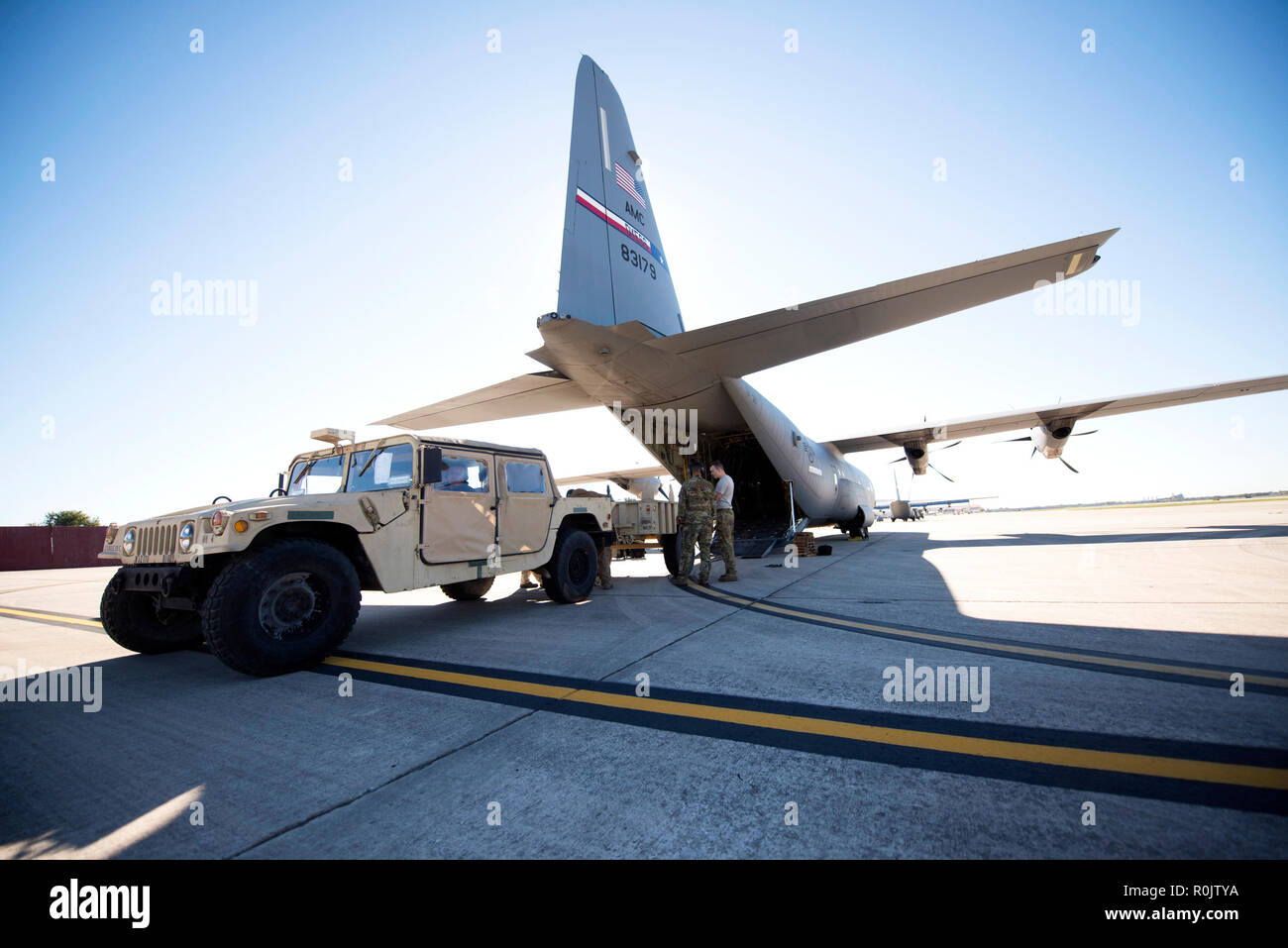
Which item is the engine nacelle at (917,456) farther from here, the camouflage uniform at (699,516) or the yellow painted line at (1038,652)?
the yellow painted line at (1038,652)

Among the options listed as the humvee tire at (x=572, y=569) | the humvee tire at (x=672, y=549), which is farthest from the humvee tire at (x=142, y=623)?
the humvee tire at (x=672, y=549)

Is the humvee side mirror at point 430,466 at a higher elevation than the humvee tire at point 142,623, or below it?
A: higher

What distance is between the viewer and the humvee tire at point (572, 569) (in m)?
6.66

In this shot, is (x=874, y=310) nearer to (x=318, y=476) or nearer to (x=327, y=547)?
(x=327, y=547)

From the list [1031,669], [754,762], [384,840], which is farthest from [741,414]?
[384,840]

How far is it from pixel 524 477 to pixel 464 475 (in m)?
0.92

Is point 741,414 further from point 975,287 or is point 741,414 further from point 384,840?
point 384,840

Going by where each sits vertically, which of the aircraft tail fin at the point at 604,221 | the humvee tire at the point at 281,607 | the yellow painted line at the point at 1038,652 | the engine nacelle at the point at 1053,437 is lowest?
the yellow painted line at the point at 1038,652

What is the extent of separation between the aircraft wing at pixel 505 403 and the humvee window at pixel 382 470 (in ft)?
17.4

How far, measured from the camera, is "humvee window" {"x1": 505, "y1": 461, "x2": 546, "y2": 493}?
6.13m

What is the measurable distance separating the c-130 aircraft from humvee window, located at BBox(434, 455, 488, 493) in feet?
9.81

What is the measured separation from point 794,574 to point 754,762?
22.8 ft

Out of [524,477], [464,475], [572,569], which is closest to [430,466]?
[464,475]
